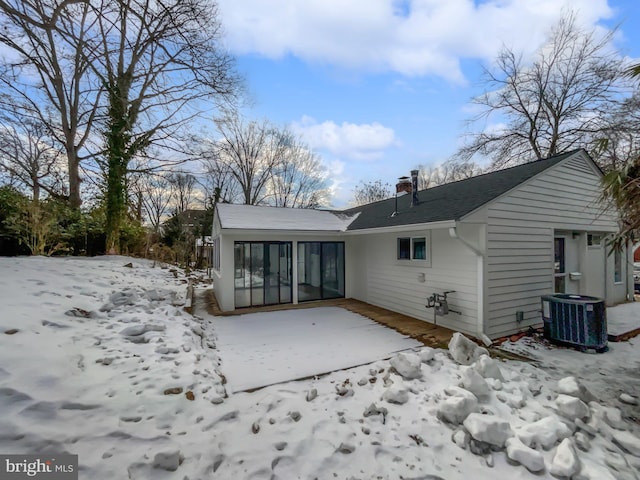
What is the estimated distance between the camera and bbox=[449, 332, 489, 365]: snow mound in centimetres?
406

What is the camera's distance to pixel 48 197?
12.3 metres

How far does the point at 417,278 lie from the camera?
6617 mm

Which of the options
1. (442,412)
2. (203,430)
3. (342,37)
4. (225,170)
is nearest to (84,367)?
(203,430)

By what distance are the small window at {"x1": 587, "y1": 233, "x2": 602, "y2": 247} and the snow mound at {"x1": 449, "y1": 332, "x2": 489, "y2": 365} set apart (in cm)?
539

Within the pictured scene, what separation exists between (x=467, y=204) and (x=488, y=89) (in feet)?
39.0

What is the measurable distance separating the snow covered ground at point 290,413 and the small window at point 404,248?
310 cm

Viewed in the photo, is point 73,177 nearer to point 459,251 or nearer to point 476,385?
point 459,251

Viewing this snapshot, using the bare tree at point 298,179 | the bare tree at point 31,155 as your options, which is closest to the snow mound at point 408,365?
the bare tree at point 31,155

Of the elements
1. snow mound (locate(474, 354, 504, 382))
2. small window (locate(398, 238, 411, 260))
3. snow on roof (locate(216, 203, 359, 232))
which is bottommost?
snow mound (locate(474, 354, 504, 382))

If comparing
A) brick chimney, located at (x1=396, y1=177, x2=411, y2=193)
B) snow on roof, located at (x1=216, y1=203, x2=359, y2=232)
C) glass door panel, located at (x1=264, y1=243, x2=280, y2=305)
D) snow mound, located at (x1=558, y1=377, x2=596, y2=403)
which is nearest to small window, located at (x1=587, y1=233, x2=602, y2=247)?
brick chimney, located at (x1=396, y1=177, x2=411, y2=193)

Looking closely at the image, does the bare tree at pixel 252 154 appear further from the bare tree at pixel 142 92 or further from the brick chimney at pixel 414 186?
the brick chimney at pixel 414 186

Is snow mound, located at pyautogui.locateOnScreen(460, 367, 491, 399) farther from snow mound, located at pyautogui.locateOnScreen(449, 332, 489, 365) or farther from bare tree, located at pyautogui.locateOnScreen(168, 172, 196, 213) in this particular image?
bare tree, located at pyautogui.locateOnScreen(168, 172, 196, 213)

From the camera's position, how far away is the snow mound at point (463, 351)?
4062mm

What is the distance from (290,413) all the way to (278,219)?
20.6ft
